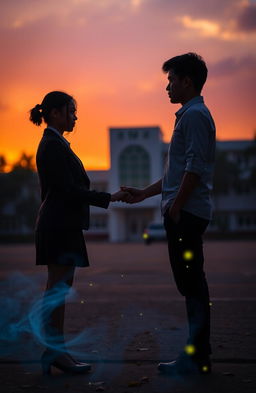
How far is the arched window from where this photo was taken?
210 ft

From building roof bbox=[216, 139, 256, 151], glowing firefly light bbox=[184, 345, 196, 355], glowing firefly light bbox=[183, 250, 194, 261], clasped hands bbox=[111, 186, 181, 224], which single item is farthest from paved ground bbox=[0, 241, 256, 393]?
building roof bbox=[216, 139, 256, 151]

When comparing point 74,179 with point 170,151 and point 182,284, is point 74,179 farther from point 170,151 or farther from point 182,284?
point 182,284

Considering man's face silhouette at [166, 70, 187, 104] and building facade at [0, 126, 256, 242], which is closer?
man's face silhouette at [166, 70, 187, 104]

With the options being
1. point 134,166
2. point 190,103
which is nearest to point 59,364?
point 190,103

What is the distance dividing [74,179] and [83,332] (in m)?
1.99

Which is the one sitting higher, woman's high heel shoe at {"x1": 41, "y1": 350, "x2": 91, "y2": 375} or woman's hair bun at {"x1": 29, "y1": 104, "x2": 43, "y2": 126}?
woman's hair bun at {"x1": 29, "y1": 104, "x2": 43, "y2": 126}

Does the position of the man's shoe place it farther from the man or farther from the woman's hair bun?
the woman's hair bun

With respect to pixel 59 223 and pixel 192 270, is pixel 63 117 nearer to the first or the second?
pixel 59 223

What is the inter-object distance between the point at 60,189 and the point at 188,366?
1356mm

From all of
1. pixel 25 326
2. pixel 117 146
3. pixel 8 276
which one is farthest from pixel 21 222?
pixel 25 326

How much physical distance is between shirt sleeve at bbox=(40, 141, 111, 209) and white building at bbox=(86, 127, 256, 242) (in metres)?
59.6

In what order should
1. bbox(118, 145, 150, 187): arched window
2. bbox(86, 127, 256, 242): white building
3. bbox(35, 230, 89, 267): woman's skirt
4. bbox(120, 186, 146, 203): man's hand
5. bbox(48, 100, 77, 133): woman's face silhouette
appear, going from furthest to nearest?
1. bbox(118, 145, 150, 187): arched window
2. bbox(86, 127, 256, 242): white building
3. bbox(120, 186, 146, 203): man's hand
4. bbox(48, 100, 77, 133): woman's face silhouette
5. bbox(35, 230, 89, 267): woman's skirt

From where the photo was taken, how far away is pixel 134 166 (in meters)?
64.8

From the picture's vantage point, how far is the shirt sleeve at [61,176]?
3637mm
